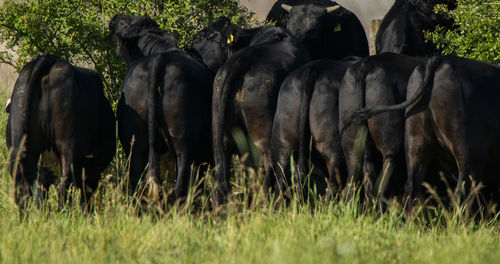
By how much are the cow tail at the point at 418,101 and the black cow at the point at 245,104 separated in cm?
131

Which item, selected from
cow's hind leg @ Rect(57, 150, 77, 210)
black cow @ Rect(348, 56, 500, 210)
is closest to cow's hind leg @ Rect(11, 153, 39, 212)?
cow's hind leg @ Rect(57, 150, 77, 210)

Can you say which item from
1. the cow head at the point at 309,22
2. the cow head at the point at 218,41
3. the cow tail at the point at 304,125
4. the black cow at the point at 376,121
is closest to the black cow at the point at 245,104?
the cow tail at the point at 304,125

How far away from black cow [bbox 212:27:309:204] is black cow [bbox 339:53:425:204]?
98 cm

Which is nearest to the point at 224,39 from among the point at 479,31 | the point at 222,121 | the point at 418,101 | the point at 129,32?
the point at 129,32

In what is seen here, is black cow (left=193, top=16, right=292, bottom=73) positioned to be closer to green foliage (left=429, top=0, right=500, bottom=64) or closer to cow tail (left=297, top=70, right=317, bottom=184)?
cow tail (left=297, top=70, right=317, bottom=184)

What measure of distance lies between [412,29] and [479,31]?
59.1 inches

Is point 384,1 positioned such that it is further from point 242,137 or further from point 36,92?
point 36,92

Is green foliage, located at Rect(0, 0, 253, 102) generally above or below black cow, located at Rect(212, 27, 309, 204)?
above

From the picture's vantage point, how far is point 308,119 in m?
7.13

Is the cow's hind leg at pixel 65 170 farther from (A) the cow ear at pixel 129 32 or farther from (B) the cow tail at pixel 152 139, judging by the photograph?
(A) the cow ear at pixel 129 32

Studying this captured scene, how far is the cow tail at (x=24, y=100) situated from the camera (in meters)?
6.93

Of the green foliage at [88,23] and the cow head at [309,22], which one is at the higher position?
the green foliage at [88,23]

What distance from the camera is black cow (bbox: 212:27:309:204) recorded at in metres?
7.54

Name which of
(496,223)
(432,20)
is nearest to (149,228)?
(496,223)
